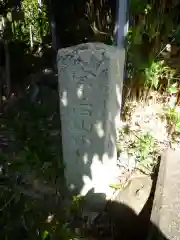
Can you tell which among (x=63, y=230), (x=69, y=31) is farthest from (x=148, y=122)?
(x=69, y=31)

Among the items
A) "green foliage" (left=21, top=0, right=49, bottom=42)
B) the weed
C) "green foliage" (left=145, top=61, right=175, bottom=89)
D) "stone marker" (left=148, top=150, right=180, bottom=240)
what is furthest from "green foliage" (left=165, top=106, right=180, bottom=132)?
"green foliage" (left=21, top=0, right=49, bottom=42)

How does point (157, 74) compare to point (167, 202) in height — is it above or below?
above

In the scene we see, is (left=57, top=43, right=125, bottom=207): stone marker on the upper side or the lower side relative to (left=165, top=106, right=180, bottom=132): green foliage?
upper

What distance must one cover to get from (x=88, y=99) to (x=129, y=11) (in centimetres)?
159

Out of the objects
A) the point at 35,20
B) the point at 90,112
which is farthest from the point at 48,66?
the point at 90,112

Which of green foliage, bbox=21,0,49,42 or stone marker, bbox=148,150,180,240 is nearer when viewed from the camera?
stone marker, bbox=148,150,180,240

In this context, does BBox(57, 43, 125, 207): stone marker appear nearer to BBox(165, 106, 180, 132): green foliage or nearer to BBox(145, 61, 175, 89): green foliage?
BBox(165, 106, 180, 132): green foliage

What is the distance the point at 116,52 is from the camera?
2557 mm

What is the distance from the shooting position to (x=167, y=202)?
104 inches

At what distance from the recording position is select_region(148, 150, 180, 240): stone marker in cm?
234

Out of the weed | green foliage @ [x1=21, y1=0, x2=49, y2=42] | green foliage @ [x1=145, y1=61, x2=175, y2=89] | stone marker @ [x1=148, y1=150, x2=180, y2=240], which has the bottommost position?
stone marker @ [x1=148, y1=150, x2=180, y2=240]

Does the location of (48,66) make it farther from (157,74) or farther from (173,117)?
(173,117)

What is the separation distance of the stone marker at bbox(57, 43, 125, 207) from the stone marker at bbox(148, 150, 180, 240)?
426 millimetres

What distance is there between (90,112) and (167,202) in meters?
0.82
